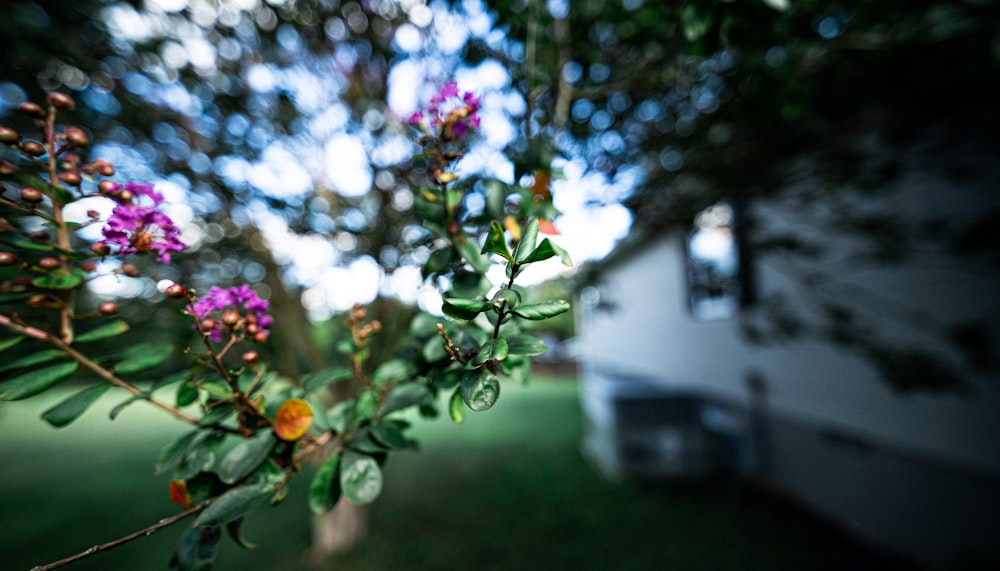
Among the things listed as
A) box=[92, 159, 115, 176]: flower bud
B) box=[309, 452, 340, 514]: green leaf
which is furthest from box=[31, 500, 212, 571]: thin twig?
box=[92, 159, 115, 176]: flower bud

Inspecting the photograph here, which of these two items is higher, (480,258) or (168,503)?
(480,258)

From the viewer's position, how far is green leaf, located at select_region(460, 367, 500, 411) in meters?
0.63

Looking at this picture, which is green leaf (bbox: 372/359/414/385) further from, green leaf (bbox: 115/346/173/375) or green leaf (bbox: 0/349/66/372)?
green leaf (bbox: 0/349/66/372)

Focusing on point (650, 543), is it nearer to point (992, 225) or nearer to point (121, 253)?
point (992, 225)

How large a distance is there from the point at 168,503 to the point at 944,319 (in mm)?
10523

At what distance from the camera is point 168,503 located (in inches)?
256

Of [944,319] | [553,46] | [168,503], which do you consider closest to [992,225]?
[944,319]

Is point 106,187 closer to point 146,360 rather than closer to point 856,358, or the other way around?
point 146,360

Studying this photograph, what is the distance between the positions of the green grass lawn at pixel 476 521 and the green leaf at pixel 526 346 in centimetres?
313

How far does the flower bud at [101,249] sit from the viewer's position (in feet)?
2.47

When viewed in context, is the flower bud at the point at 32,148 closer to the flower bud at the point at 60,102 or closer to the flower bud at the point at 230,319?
the flower bud at the point at 60,102

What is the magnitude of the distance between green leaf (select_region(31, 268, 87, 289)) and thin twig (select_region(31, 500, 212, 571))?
1.63 feet

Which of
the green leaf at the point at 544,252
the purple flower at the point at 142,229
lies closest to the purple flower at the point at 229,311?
the purple flower at the point at 142,229

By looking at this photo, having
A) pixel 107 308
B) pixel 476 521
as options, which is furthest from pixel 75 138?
pixel 476 521
